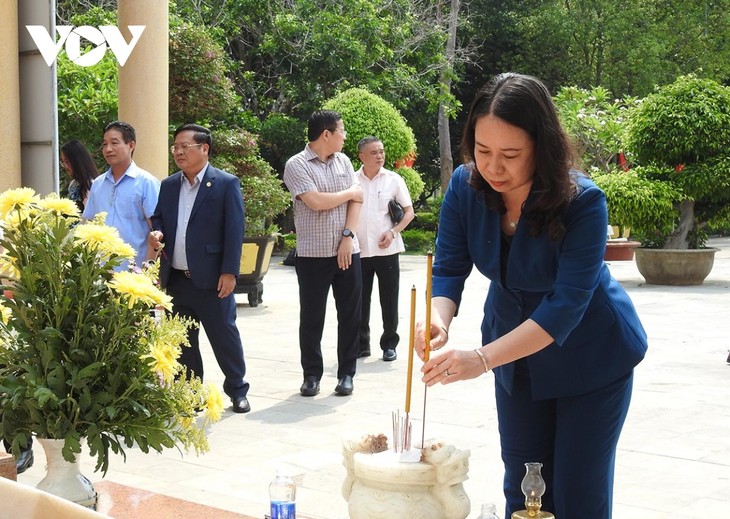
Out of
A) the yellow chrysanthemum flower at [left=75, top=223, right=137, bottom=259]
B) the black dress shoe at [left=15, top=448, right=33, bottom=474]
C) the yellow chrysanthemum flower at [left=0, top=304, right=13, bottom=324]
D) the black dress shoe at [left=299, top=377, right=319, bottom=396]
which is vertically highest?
the yellow chrysanthemum flower at [left=75, top=223, right=137, bottom=259]

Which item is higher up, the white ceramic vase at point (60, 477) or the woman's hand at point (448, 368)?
the woman's hand at point (448, 368)

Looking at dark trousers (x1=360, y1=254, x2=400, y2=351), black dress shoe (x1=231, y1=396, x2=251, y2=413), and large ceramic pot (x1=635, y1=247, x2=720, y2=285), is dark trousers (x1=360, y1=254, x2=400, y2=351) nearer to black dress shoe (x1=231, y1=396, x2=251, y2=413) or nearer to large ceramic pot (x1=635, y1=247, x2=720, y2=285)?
black dress shoe (x1=231, y1=396, x2=251, y2=413)

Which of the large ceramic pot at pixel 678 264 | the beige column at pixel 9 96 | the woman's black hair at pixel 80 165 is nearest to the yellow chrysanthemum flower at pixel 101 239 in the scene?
the woman's black hair at pixel 80 165

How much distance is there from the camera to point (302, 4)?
20594 mm

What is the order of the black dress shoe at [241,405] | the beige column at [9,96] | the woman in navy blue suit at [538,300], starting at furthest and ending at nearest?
the beige column at [9,96], the black dress shoe at [241,405], the woman in navy blue suit at [538,300]

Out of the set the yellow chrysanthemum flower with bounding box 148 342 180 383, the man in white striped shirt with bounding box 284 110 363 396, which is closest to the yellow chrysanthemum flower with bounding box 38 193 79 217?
the yellow chrysanthemum flower with bounding box 148 342 180 383

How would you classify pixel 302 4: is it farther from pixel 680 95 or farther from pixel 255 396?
pixel 255 396

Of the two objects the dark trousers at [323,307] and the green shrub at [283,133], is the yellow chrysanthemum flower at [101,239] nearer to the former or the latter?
the dark trousers at [323,307]

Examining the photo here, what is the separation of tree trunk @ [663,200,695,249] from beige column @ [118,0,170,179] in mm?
8450

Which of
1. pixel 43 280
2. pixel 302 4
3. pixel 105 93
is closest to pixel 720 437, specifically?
pixel 43 280

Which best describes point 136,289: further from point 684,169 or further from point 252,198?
point 684,169

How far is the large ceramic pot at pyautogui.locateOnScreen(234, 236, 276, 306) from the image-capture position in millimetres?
11586

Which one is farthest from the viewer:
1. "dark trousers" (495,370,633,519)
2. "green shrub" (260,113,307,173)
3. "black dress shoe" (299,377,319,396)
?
"green shrub" (260,113,307,173)

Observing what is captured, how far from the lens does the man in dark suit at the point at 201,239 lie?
251 inches
